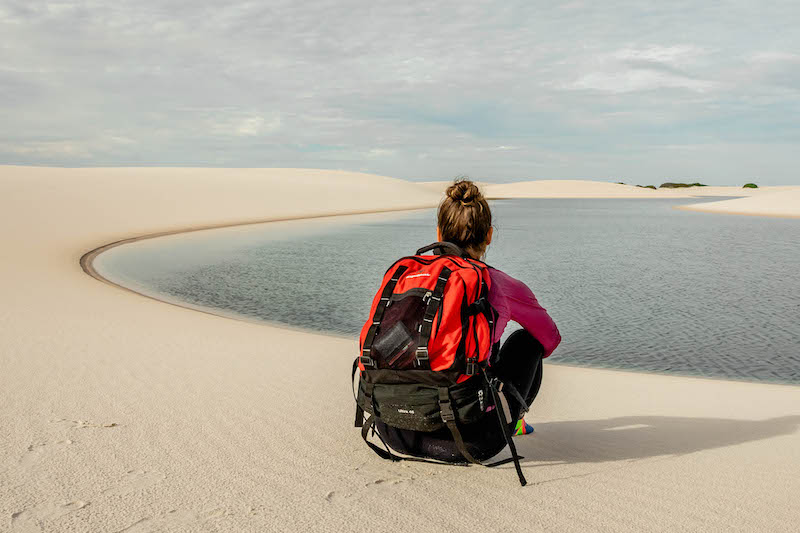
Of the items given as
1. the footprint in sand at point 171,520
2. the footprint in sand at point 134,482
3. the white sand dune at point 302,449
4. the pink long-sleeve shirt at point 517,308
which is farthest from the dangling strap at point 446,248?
the footprint in sand at point 134,482

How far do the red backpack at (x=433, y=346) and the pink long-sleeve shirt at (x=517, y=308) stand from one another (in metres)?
0.05

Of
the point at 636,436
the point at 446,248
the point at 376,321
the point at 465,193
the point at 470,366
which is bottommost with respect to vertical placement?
the point at 636,436

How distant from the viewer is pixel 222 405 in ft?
13.7

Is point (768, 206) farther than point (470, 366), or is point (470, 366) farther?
point (768, 206)

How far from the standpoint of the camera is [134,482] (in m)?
2.86

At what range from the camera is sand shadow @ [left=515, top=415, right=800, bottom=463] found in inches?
134

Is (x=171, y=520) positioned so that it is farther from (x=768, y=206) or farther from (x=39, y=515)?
(x=768, y=206)

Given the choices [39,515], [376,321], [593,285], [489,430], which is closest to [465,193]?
[376,321]

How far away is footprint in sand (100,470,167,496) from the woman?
1.08 meters


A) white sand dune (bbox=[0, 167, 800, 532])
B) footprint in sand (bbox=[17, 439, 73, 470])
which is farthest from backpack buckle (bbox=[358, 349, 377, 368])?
footprint in sand (bbox=[17, 439, 73, 470])

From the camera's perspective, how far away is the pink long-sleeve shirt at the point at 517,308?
2.61 meters

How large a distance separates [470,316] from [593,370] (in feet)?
12.6

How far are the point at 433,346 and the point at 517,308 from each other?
42cm

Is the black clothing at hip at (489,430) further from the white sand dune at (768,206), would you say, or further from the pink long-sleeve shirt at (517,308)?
the white sand dune at (768,206)
